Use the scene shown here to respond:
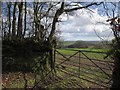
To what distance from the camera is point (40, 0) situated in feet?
19.1

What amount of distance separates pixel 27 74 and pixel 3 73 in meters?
0.69

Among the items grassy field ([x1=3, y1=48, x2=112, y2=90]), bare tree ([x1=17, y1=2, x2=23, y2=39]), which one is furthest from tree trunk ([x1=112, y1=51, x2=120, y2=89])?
bare tree ([x1=17, y1=2, x2=23, y2=39])

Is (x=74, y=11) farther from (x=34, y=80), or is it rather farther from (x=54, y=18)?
(x=34, y=80)

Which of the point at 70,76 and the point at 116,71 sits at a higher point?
the point at 116,71

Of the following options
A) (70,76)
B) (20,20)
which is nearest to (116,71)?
(70,76)

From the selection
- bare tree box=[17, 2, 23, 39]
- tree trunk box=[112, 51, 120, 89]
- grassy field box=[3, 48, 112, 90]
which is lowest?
grassy field box=[3, 48, 112, 90]

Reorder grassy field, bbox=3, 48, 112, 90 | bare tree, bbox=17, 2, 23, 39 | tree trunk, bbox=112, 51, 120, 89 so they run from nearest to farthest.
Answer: tree trunk, bbox=112, 51, 120, 89 → grassy field, bbox=3, 48, 112, 90 → bare tree, bbox=17, 2, 23, 39

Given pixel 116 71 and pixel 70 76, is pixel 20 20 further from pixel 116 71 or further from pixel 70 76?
pixel 116 71

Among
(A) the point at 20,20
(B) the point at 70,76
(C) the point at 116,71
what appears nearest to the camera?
(C) the point at 116,71

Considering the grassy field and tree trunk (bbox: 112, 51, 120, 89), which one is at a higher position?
tree trunk (bbox: 112, 51, 120, 89)

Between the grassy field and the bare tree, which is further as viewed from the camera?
the bare tree

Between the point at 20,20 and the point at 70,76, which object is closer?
the point at 70,76

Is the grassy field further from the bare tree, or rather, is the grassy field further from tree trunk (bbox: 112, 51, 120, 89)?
tree trunk (bbox: 112, 51, 120, 89)

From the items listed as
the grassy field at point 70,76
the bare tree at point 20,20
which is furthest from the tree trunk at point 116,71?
the bare tree at point 20,20
